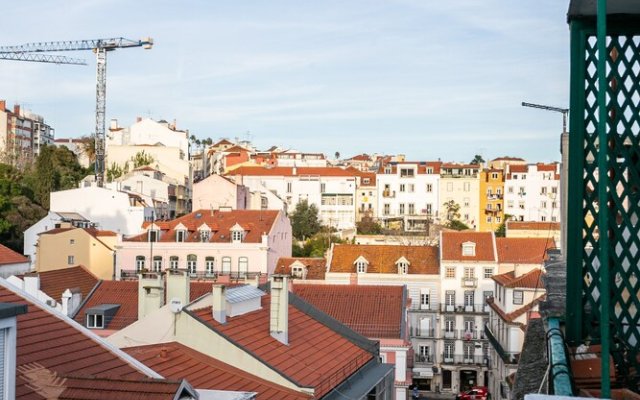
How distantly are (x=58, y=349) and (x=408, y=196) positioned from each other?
87165 millimetres

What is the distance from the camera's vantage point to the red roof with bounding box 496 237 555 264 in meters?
52.8

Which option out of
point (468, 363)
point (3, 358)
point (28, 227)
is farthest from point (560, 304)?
point (28, 227)

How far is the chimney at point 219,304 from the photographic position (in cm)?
1969

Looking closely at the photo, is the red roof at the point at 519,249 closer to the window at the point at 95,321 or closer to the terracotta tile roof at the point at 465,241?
the terracotta tile roof at the point at 465,241

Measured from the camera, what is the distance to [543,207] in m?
96.9

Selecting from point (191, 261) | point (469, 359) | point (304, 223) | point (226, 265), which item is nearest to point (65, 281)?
point (191, 261)

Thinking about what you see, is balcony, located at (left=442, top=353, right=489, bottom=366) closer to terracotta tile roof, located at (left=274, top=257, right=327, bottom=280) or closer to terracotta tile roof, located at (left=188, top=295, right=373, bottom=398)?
terracotta tile roof, located at (left=274, top=257, right=327, bottom=280)

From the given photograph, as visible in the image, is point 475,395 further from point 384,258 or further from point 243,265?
point 243,265

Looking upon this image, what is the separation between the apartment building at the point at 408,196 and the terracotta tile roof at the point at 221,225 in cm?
4070

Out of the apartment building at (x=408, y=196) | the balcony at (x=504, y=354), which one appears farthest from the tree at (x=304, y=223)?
the balcony at (x=504, y=354)

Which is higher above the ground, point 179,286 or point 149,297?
point 179,286

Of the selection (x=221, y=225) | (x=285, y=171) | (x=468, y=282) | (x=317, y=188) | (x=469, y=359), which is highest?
(x=285, y=171)

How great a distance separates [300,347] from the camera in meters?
21.2

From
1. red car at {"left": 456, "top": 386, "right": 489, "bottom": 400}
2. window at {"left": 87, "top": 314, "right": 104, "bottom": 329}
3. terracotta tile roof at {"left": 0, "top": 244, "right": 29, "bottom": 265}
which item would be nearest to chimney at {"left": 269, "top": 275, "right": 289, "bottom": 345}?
window at {"left": 87, "top": 314, "right": 104, "bottom": 329}
